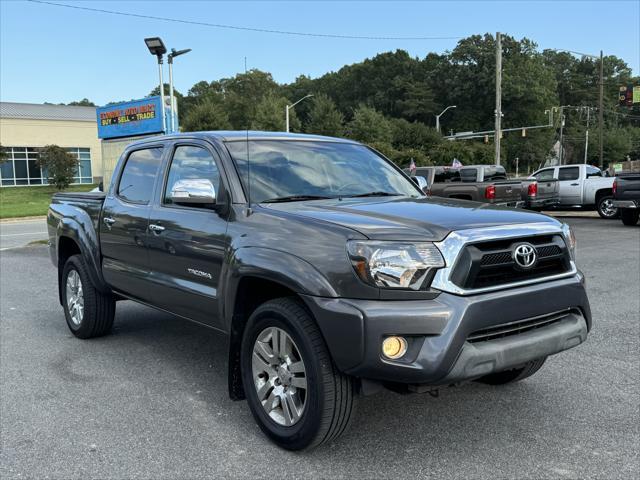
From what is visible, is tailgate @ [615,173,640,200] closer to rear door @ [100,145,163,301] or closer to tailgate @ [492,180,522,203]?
tailgate @ [492,180,522,203]

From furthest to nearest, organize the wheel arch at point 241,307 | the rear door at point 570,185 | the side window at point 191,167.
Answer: the rear door at point 570,185 → the side window at point 191,167 → the wheel arch at point 241,307

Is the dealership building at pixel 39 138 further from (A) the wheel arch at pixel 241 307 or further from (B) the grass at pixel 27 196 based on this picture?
(A) the wheel arch at pixel 241 307

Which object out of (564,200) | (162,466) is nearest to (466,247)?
(162,466)

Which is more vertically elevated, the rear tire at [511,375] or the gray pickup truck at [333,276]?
the gray pickup truck at [333,276]

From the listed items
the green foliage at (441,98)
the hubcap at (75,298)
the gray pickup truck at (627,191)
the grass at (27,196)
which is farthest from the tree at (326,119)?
the hubcap at (75,298)

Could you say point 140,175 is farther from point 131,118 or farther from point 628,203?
point 131,118

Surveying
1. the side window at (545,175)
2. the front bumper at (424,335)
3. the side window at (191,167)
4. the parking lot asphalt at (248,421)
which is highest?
the side window at (191,167)

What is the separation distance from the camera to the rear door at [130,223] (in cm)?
477

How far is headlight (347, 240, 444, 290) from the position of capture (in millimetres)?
2990

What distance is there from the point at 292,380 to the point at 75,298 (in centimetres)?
347

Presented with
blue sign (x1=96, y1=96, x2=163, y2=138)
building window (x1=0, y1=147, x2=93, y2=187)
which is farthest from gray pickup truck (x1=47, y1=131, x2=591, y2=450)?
building window (x1=0, y1=147, x2=93, y2=187)

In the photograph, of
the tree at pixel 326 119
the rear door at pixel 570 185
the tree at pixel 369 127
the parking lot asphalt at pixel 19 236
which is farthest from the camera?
the tree at pixel 326 119

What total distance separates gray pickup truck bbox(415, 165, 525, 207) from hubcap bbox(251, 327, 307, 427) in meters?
12.4

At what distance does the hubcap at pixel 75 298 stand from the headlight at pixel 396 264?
3.75 m
